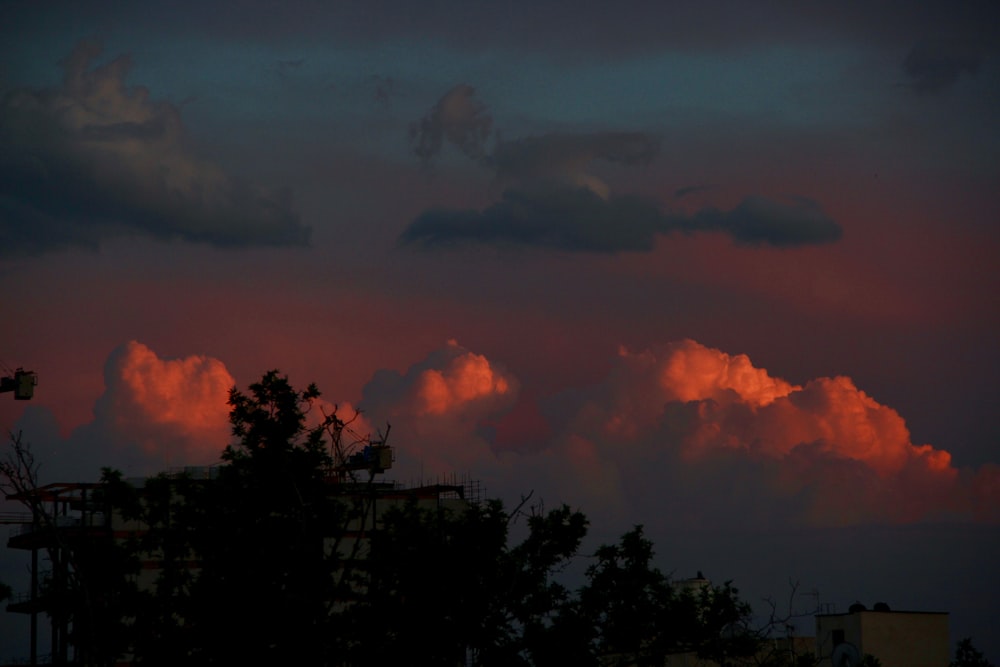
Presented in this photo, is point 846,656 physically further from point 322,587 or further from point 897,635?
point 897,635

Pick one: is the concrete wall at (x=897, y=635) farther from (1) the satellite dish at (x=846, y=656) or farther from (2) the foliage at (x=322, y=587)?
(1) the satellite dish at (x=846, y=656)

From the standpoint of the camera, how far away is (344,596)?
1544 inches

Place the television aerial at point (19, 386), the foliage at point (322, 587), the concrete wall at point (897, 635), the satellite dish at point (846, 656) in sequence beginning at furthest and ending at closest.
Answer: the television aerial at point (19, 386), the concrete wall at point (897, 635), the foliage at point (322, 587), the satellite dish at point (846, 656)

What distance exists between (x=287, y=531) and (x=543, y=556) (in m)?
8.97

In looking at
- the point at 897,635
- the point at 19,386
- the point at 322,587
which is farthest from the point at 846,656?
the point at 19,386

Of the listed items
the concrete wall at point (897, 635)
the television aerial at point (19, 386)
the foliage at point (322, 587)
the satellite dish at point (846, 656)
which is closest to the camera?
the satellite dish at point (846, 656)

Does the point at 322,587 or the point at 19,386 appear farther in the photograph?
the point at 19,386

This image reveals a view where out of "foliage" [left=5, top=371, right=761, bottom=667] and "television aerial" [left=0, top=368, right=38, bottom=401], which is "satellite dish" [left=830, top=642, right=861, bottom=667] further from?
"television aerial" [left=0, top=368, right=38, bottom=401]

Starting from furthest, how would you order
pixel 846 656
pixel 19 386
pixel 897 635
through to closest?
pixel 19 386 < pixel 897 635 < pixel 846 656

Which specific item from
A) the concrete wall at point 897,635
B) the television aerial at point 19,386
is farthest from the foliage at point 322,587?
the television aerial at point 19,386

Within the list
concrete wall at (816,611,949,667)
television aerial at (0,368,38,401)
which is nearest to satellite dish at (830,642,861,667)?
concrete wall at (816,611,949,667)

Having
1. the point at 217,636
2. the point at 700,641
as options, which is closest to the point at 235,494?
the point at 217,636

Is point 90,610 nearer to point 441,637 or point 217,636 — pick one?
point 217,636

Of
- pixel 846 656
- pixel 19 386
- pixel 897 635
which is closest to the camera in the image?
pixel 846 656
